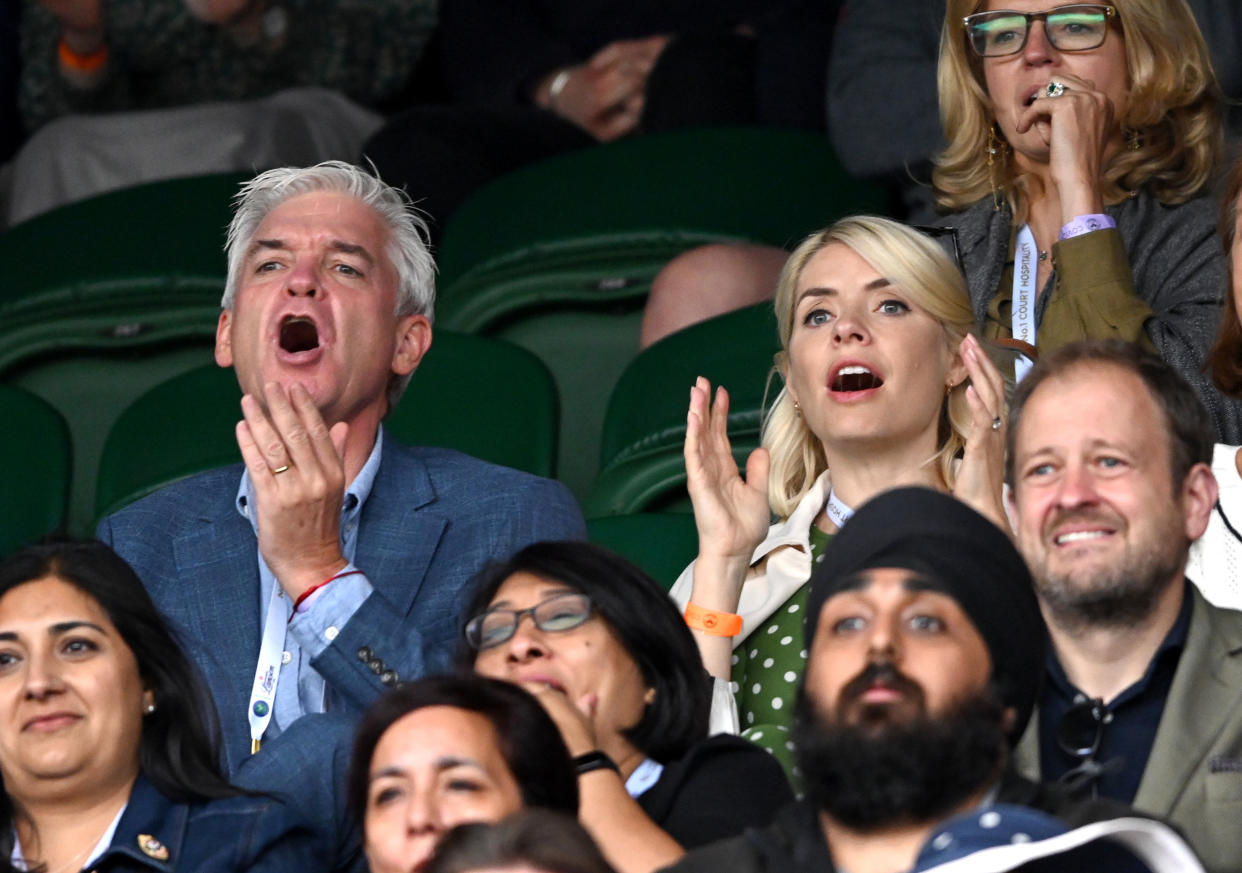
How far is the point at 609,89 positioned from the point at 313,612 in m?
2.09

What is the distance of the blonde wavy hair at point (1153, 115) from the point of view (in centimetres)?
283

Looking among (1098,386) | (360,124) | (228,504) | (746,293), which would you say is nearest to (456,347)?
(746,293)

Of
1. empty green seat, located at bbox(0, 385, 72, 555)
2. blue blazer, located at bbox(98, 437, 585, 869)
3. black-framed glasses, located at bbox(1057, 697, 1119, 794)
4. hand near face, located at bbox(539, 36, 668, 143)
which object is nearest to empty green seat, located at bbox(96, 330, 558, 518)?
empty green seat, located at bbox(0, 385, 72, 555)

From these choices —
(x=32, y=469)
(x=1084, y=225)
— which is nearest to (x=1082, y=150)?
(x=1084, y=225)

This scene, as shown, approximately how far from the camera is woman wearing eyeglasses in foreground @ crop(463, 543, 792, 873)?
6.72 ft

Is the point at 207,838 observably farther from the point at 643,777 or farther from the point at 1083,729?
the point at 1083,729

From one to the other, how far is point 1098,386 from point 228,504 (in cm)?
113

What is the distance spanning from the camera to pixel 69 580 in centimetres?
218

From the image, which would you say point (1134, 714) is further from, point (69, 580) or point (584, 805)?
point (69, 580)

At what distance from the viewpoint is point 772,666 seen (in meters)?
2.51

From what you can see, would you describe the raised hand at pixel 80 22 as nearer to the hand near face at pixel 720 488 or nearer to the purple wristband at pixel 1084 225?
the hand near face at pixel 720 488

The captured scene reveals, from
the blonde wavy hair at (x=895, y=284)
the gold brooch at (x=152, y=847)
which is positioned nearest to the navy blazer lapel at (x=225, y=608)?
the gold brooch at (x=152, y=847)

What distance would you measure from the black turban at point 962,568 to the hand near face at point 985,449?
1.72 ft

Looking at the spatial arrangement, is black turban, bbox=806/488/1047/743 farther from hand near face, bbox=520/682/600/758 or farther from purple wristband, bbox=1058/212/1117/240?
purple wristband, bbox=1058/212/1117/240
